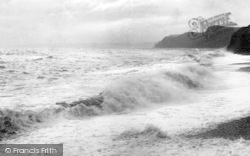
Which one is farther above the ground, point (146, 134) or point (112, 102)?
A: point (112, 102)

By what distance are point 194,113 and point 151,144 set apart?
292cm

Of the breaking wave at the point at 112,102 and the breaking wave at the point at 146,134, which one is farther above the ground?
the breaking wave at the point at 112,102

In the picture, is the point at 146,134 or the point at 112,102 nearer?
the point at 146,134

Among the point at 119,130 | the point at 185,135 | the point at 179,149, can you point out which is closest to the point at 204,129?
the point at 185,135

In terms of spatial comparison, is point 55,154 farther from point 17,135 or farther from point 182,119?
point 182,119

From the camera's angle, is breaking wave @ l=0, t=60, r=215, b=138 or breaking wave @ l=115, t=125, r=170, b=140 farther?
breaking wave @ l=0, t=60, r=215, b=138

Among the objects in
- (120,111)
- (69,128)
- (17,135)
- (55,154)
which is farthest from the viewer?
(120,111)

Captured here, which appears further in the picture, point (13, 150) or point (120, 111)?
point (120, 111)

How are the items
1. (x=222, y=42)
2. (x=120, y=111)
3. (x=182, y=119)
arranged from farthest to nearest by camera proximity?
(x=222, y=42) < (x=120, y=111) < (x=182, y=119)

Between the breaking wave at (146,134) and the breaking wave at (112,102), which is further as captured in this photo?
the breaking wave at (112,102)

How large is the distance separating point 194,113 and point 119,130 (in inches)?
99.2

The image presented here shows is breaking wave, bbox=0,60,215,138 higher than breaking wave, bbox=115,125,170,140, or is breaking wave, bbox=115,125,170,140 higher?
breaking wave, bbox=0,60,215,138

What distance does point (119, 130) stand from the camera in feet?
21.3

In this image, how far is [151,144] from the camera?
5.41 metres
